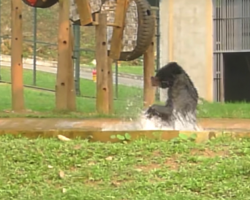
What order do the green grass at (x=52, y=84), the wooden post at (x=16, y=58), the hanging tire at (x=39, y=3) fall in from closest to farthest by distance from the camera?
1. the hanging tire at (x=39, y=3)
2. the wooden post at (x=16, y=58)
3. the green grass at (x=52, y=84)

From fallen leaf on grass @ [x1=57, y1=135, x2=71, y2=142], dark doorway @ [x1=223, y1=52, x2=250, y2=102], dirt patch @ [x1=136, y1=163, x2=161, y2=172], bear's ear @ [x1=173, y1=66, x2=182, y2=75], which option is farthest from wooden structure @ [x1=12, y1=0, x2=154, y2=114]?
dark doorway @ [x1=223, y1=52, x2=250, y2=102]

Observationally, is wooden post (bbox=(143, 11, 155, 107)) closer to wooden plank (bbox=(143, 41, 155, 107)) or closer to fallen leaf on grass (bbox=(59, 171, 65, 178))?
wooden plank (bbox=(143, 41, 155, 107))

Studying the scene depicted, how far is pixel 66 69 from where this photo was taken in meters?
11.6

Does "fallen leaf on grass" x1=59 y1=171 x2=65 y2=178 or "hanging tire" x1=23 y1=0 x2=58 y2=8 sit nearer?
"fallen leaf on grass" x1=59 y1=171 x2=65 y2=178

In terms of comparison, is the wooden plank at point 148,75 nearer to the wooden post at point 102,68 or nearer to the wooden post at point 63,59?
the wooden post at point 102,68

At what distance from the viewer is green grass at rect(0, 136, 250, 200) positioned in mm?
4707

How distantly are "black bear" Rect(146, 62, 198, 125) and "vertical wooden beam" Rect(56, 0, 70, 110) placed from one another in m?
3.90

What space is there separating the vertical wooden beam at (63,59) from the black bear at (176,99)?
12.8ft

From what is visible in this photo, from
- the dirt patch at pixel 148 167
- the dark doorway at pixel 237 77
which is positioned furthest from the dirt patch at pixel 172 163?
the dark doorway at pixel 237 77

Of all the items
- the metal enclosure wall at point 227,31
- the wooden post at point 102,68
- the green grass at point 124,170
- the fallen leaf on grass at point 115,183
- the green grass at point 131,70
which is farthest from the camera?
the green grass at point 131,70

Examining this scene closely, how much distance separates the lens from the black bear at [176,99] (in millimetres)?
7465

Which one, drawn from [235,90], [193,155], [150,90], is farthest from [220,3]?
[193,155]

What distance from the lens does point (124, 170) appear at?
516 centimetres

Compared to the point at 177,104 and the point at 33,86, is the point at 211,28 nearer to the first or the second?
the point at 33,86
